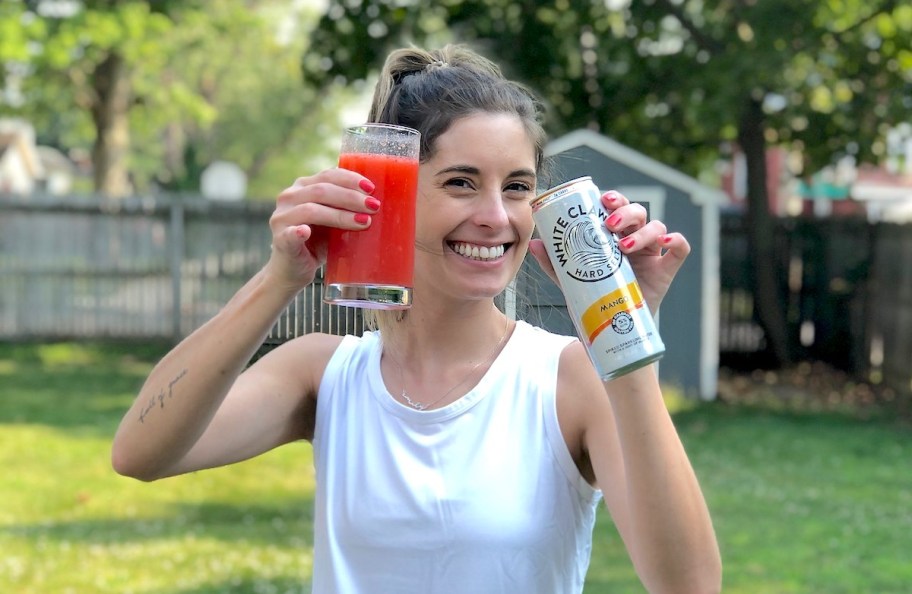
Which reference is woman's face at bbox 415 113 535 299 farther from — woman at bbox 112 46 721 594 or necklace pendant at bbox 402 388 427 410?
necklace pendant at bbox 402 388 427 410

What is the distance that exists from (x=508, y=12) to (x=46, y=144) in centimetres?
7780

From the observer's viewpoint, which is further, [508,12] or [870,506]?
[508,12]

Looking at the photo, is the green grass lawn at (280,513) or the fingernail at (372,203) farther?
the green grass lawn at (280,513)

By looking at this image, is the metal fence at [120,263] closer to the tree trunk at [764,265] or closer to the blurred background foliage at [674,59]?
the blurred background foliage at [674,59]

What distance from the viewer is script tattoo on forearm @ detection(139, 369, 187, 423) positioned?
180 cm

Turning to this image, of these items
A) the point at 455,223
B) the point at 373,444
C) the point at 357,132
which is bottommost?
the point at 373,444

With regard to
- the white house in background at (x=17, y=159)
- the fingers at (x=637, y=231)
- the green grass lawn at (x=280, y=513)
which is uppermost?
the white house in background at (x=17, y=159)

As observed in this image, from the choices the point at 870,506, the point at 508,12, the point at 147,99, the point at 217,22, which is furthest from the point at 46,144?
the point at 870,506

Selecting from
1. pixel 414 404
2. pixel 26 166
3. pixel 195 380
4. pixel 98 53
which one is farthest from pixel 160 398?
pixel 26 166

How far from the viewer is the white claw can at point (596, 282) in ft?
5.26

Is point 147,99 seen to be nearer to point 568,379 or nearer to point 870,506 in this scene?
point 870,506

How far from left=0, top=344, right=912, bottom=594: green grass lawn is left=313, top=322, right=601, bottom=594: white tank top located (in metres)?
3.88

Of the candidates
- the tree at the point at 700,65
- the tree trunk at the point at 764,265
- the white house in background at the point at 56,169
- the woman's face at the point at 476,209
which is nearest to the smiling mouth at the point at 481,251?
the woman's face at the point at 476,209

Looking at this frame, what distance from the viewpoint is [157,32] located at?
19.0 metres
